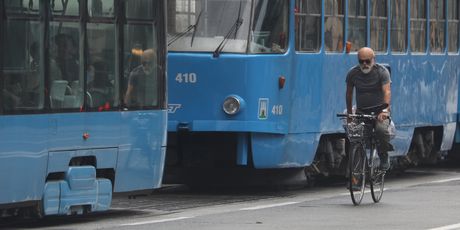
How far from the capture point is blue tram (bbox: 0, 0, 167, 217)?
38.9 feet

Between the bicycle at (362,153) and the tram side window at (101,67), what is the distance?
8.62ft

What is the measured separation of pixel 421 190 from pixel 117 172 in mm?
4887

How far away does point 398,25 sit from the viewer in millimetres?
18828

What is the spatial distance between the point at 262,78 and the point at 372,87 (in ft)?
5.23

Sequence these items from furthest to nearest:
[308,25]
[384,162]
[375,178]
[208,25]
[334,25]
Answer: [334,25] → [308,25] → [208,25] → [384,162] → [375,178]

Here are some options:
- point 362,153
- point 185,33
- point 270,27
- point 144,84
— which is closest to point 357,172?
point 362,153

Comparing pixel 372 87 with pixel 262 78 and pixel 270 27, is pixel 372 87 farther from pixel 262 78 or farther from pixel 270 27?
pixel 270 27

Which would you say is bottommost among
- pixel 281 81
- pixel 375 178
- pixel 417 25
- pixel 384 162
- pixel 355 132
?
pixel 375 178

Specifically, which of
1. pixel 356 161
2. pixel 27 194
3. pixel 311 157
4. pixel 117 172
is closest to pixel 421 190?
pixel 311 157

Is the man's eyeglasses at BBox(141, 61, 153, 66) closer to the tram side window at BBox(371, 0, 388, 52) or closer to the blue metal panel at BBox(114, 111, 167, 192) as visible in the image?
the blue metal panel at BBox(114, 111, 167, 192)

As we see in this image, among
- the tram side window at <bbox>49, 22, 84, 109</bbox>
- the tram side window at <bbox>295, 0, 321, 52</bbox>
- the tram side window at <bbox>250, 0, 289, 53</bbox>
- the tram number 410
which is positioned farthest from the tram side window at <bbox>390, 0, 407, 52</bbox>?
the tram side window at <bbox>49, 22, 84, 109</bbox>

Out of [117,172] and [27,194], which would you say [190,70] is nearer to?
[117,172]

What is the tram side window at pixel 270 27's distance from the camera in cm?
1588

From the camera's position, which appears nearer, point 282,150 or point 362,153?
point 362,153
